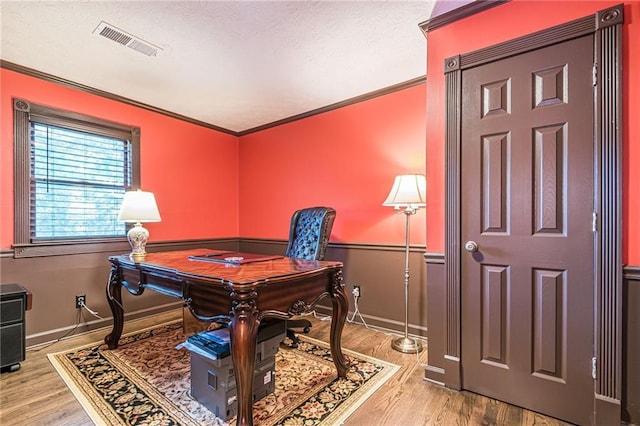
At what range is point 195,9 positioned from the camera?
1.91 meters

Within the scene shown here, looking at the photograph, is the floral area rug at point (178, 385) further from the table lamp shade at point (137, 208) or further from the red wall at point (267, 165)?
the red wall at point (267, 165)

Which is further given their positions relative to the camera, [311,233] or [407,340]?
[311,233]

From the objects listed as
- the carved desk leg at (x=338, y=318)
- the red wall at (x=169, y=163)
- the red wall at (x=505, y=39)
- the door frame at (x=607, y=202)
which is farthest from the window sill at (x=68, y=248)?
the door frame at (x=607, y=202)

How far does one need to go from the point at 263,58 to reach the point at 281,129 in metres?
1.53

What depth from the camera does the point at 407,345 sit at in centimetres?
255

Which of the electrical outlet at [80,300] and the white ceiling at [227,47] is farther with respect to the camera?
the electrical outlet at [80,300]

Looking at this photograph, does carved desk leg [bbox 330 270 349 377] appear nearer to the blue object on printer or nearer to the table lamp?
the blue object on printer

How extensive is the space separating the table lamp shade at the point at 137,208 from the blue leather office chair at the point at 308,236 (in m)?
1.33

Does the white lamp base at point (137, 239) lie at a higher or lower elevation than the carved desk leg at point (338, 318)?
higher

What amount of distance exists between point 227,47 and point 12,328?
2.56 m

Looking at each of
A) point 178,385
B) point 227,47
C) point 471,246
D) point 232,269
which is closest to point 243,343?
point 232,269

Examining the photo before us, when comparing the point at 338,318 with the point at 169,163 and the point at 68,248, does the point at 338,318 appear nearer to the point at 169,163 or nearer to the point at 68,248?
the point at 68,248

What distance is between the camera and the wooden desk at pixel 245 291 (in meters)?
1.43

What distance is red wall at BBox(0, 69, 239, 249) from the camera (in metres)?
2.54
